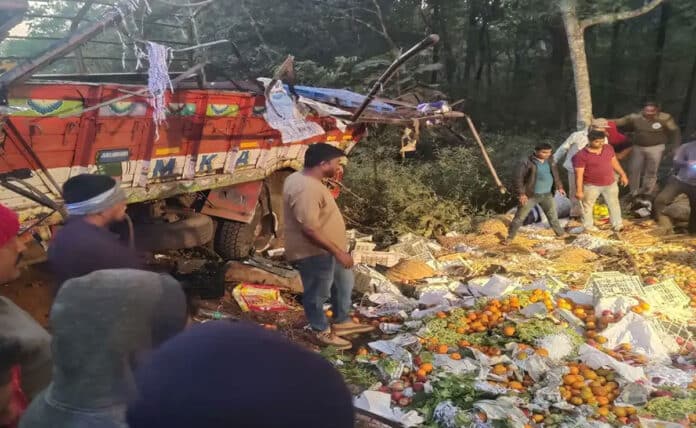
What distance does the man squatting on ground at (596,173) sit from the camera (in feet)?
25.9

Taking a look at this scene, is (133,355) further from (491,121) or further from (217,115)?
(491,121)

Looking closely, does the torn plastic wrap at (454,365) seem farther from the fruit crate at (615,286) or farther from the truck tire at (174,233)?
the truck tire at (174,233)

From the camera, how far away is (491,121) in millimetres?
19047

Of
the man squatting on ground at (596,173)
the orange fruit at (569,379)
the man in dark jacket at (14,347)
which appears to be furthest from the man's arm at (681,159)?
the man in dark jacket at (14,347)

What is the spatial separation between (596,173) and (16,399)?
301 inches

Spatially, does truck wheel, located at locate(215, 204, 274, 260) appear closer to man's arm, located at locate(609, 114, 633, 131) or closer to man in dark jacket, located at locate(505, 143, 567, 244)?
man in dark jacket, located at locate(505, 143, 567, 244)

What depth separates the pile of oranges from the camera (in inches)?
144

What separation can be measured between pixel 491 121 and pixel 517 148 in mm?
5060

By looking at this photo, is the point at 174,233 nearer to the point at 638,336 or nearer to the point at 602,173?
the point at 638,336

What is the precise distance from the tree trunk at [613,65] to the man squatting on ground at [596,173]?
1354 centimetres

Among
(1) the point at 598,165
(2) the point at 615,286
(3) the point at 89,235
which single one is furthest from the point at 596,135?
(3) the point at 89,235

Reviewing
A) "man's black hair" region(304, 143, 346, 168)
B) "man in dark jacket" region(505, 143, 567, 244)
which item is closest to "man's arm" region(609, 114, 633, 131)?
"man in dark jacket" region(505, 143, 567, 244)

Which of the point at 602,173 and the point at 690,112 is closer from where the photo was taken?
the point at 602,173

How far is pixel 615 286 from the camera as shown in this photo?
5.27m
